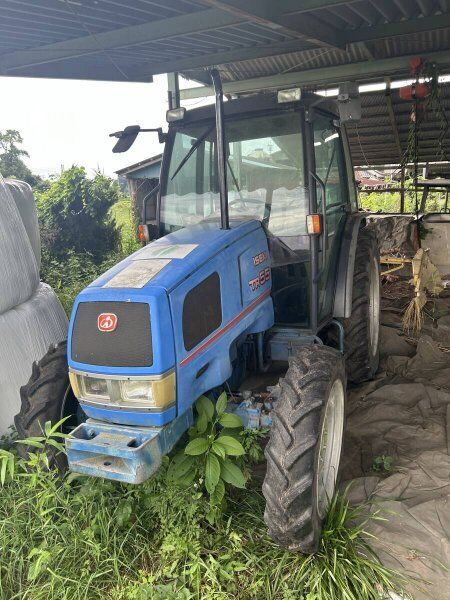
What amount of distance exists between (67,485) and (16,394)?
1.29 meters

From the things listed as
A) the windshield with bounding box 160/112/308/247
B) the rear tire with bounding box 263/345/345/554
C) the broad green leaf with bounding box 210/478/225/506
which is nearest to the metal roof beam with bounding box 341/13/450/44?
the windshield with bounding box 160/112/308/247

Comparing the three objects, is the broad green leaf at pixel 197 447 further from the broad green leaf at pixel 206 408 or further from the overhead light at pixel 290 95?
the overhead light at pixel 290 95

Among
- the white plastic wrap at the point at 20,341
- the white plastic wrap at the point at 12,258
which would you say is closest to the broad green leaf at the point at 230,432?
the white plastic wrap at the point at 20,341

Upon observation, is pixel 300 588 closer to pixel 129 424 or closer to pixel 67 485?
pixel 129 424

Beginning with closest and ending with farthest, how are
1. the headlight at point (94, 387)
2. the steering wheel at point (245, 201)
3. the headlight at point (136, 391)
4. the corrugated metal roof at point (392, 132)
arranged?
the headlight at point (136, 391) < the headlight at point (94, 387) < the steering wheel at point (245, 201) < the corrugated metal roof at point (392, 132)

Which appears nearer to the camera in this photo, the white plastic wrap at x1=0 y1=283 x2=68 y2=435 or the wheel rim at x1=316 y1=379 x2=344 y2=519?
the wheel rim at x1=316 y1=379 x2=344 y2=519

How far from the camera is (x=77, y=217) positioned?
9469 mm

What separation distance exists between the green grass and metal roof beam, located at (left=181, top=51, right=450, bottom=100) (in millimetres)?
5760

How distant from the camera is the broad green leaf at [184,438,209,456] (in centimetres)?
245

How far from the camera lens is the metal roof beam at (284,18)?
3.30 meters

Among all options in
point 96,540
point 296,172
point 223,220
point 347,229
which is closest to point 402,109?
point 347,229

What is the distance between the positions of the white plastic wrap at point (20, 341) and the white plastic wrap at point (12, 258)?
79 millimetres

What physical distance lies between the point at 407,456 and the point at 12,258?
3036 millimetres

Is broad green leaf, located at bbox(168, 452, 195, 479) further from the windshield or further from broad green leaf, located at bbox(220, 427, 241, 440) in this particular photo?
the windshield
